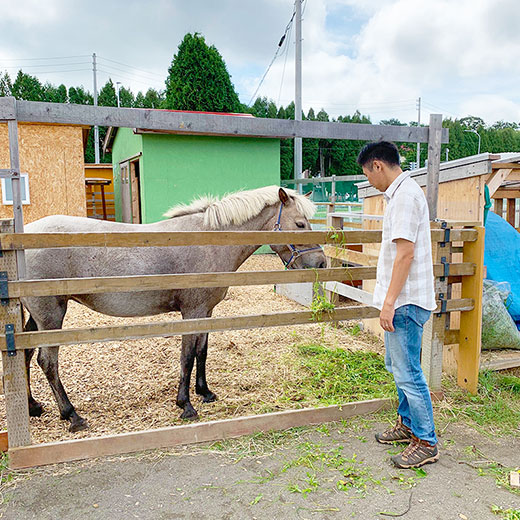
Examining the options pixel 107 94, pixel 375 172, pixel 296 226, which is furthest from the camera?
pixel 107 94

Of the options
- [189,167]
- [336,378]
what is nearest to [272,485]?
[336,378]

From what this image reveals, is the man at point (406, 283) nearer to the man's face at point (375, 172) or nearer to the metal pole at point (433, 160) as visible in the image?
the man's face at point (375, 172)

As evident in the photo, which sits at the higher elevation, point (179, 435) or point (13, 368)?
point (13, 368)

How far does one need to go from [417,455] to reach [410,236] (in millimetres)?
1388

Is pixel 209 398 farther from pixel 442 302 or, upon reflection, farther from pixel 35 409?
pixel 442 302

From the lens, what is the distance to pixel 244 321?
10.6 ft

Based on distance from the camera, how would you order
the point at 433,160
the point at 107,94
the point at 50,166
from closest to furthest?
the point at 433,160 → the point at 50,166 → the point at 107,94

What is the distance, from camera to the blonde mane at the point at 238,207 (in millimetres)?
3838

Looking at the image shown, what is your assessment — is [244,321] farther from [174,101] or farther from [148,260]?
[174,101]

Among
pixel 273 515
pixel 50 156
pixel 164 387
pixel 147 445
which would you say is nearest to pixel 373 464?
pixel 273 515

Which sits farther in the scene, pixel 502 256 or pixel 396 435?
pixel 502 256

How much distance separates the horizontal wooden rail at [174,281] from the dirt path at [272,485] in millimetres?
1091

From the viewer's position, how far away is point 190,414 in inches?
138

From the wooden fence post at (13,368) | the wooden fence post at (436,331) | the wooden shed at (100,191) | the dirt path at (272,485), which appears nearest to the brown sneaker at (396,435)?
the dirt path at (272,485)
